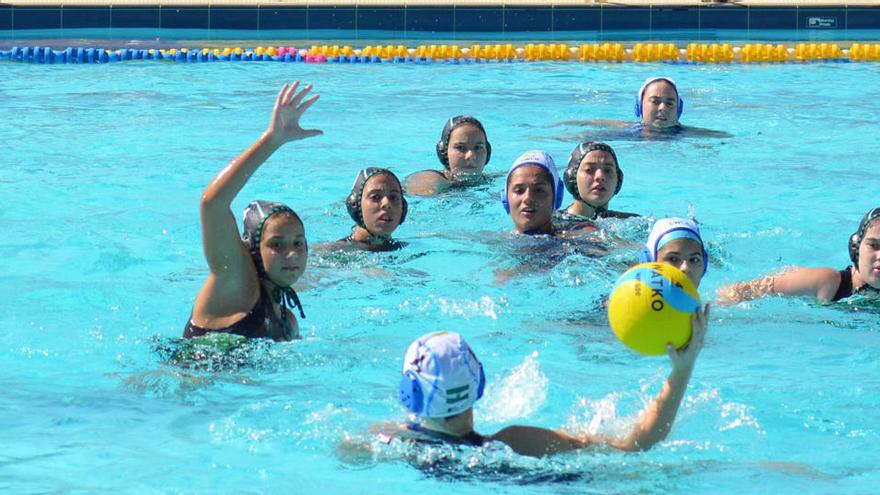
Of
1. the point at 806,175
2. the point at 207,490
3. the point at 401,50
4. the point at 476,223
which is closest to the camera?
the point at 207,490

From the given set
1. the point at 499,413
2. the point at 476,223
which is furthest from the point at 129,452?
the point at 476,223

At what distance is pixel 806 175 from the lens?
10406 millimetres

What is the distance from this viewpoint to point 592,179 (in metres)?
7.96

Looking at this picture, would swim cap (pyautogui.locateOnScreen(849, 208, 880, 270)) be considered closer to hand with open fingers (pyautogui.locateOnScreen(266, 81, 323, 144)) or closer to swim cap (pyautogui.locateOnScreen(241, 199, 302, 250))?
swim cap (pyautogui.locateOnScreen(241, 199, 302, 250))

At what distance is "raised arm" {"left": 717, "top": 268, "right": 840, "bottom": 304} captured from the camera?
22.3ft

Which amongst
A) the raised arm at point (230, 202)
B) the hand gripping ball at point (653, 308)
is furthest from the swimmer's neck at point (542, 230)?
the hand gripping ball at point (653, 308)

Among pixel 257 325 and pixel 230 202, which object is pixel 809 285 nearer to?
pixel 257 325

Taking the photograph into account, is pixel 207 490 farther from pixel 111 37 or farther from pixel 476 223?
pixel 111 37

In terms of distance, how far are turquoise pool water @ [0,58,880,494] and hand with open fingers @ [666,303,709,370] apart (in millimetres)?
517

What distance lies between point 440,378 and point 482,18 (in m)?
13.5

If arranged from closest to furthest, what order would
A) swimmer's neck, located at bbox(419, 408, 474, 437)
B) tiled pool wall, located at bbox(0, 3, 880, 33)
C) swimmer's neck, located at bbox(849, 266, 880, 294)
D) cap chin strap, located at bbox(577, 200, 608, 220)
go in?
swimmer's neck, located at bbox(419, 408, 474, 437) → swimmer's neck, located at bbox(849, 266, 880, 294) → cap chin strap, located at bbox(577, 200, 608, 220) → tiled pool wall, located at bbox(0, 3, 880, 33)

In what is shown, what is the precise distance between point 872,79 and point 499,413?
10.8 m

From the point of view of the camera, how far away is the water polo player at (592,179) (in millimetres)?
7922

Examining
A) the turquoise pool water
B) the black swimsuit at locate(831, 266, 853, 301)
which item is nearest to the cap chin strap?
the turquoise pool water
